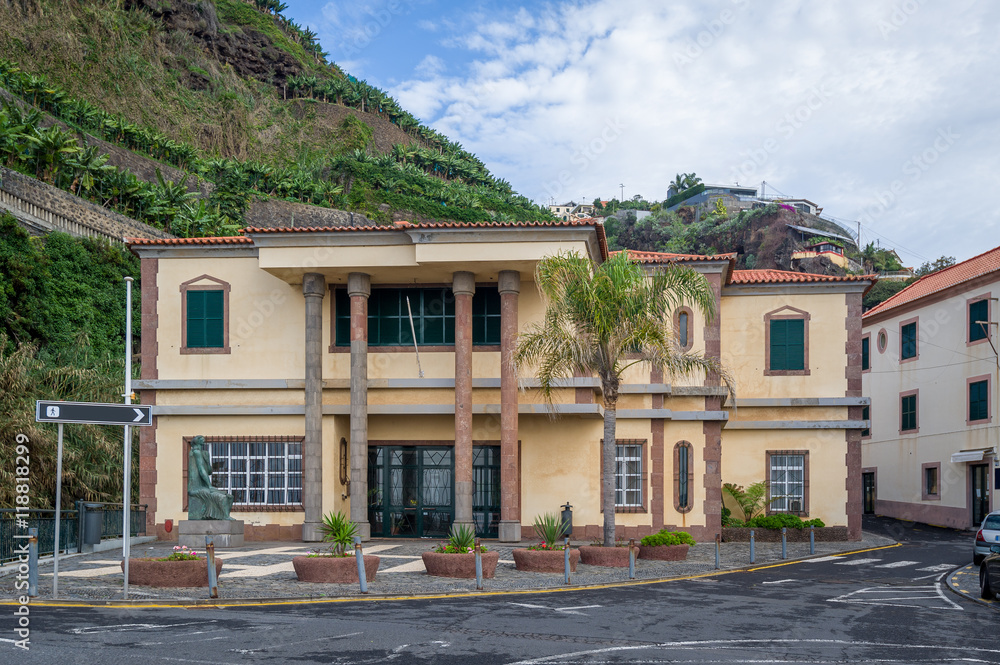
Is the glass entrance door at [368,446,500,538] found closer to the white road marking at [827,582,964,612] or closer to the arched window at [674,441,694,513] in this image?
the arched window at [674,441,694,513]

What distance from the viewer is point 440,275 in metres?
26.2

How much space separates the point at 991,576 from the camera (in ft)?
54.1

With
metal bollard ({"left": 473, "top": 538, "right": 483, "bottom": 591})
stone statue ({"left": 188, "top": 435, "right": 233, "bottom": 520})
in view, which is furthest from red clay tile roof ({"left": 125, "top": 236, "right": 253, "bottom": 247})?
metal bollard ({"left": 473, "top": 538, "right": 483, "bottom": 591})

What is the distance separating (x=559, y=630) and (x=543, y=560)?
687 centimetres

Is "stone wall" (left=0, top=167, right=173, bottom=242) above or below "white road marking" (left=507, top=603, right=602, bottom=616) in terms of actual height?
above

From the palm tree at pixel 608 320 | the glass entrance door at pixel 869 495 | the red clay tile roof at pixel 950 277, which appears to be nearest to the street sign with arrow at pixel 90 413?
the palm tree at pixel 608 320

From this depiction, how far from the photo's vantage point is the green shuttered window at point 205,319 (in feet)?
88.1

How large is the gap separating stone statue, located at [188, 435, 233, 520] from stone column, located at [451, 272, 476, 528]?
19.2 ft

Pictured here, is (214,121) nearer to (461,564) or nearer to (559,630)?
(461,564)

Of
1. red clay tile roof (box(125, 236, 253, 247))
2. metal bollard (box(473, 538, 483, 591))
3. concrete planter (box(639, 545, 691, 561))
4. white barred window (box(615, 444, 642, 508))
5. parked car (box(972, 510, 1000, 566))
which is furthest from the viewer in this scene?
white barred window (box(615, 444, 642, 508))

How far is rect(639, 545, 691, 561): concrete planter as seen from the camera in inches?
868

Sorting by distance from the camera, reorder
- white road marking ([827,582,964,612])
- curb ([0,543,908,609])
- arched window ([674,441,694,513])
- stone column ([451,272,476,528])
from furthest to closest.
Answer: arched window ([674,441,694,513]) < stone column ([451,272,476,528]) < white road marking ([827,582,964,612]) < curb ([0,543,908,609])

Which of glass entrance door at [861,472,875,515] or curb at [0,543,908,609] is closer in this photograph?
curb at [0,543,908,609]

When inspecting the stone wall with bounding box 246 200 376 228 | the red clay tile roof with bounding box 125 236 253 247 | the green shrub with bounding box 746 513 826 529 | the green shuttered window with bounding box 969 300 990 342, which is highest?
the stone wall with bounding box 246 200 376 228
